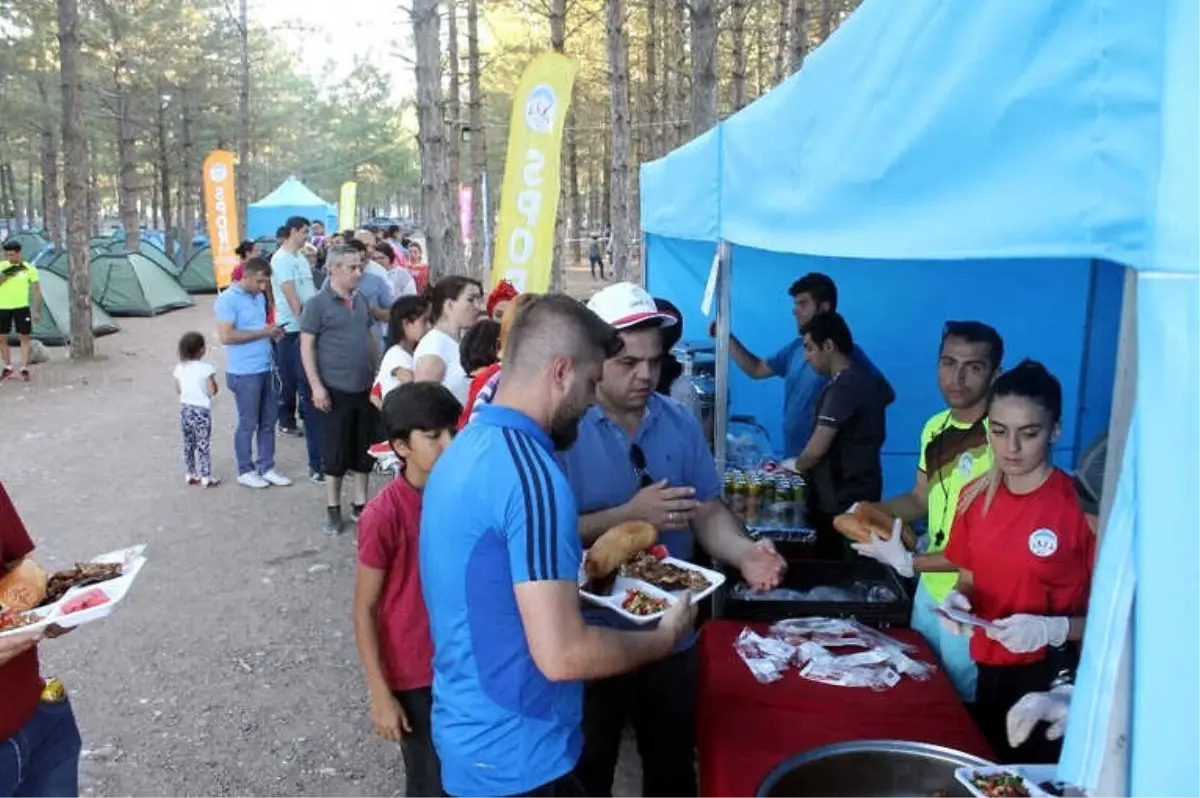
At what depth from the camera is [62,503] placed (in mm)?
7344

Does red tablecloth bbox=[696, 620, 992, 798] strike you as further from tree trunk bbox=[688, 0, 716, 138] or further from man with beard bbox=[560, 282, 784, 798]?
tree trunk bbox=[688, 0, 716, 138]

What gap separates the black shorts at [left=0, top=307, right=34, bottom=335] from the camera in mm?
12422

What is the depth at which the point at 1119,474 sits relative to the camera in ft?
4.34

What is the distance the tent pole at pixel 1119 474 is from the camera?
1.27 m

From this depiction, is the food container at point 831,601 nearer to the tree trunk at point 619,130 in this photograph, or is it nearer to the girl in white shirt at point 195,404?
the girl in white shirt at point 195,404

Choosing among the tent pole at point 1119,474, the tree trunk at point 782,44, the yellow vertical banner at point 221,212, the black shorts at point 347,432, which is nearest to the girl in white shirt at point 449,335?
the black shorts at point 347,432

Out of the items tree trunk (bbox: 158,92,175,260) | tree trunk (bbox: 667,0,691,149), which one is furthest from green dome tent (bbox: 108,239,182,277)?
tree trunk (bbox: 667,0,691,149)

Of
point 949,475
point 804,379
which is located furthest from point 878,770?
point 804,379

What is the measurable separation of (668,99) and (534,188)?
1882 cm

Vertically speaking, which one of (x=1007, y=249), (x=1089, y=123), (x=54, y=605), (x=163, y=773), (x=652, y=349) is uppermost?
(x=1089, y=123)

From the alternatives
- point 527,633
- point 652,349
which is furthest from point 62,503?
point 527,633

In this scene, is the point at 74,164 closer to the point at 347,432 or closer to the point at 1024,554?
the point at 347,432

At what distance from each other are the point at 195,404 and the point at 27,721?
5.49 metres

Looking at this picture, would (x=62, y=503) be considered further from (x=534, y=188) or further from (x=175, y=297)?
(x=175, y=297)
